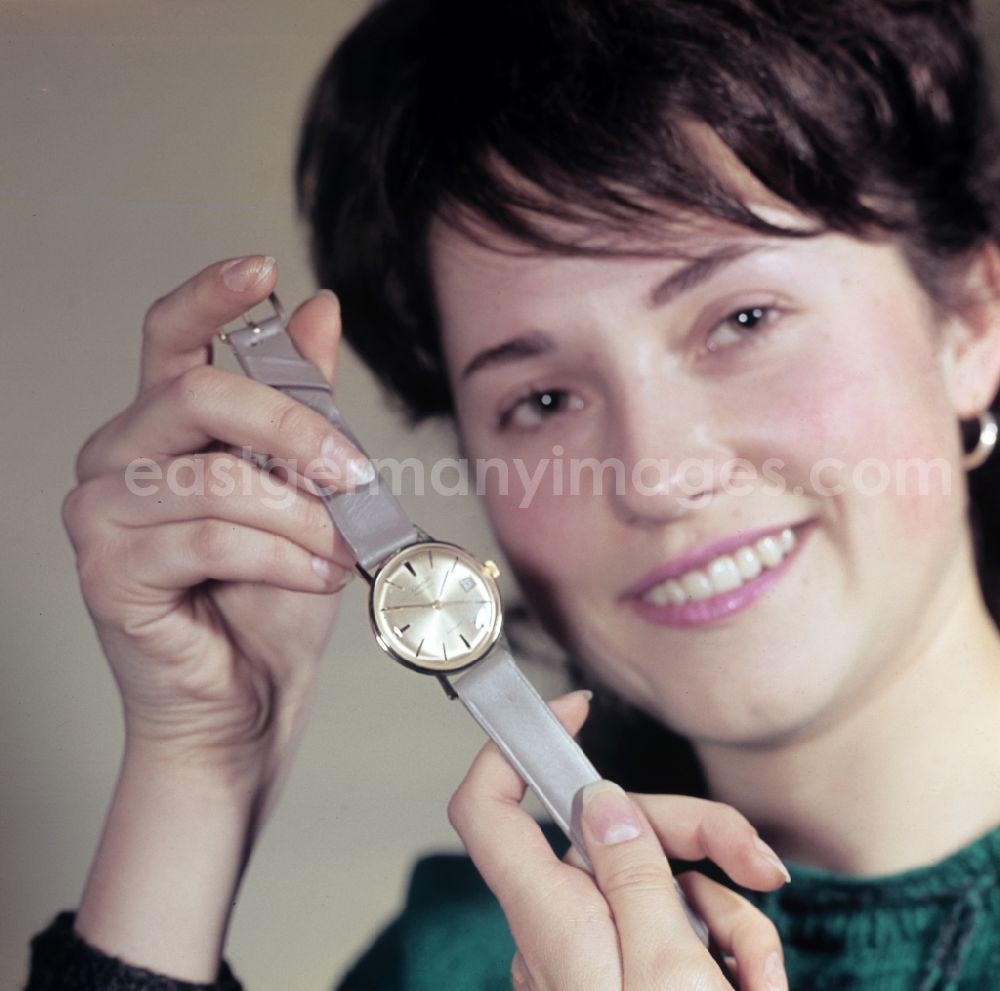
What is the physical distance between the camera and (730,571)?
66cm

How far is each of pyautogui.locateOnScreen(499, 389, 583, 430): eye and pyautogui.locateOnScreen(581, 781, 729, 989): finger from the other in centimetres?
23

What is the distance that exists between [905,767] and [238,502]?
1.41 ft

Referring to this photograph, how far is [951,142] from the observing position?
660 millimetres

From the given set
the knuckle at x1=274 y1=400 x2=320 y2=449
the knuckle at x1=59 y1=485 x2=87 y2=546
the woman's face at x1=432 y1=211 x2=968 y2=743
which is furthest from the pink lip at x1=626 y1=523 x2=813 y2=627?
the knuckle at x1=59 y1=485 x2=87 y2=546

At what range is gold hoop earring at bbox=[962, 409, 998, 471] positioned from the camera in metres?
0.67

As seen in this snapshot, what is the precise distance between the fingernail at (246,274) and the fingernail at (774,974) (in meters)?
0.45

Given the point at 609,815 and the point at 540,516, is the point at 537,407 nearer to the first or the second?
the point at 540,516

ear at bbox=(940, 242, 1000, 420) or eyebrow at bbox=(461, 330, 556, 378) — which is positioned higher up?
eyebrow at bbox=(461, 330, 556, 378)

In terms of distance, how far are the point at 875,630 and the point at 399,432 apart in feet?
1.07

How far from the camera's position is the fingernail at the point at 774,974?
1.76 feet

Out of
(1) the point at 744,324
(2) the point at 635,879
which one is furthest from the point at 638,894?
(1) the point at 744,324

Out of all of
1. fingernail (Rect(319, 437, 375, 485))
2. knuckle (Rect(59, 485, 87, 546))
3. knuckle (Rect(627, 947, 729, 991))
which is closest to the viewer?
knuckle (Rect(627, 947, 729, 991))

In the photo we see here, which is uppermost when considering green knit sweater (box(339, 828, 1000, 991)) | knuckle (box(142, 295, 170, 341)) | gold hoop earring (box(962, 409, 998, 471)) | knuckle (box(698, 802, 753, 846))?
knuckle (box(142, 295, 170, 341))

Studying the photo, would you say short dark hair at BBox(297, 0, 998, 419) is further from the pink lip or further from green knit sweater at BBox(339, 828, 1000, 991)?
green knit sweater at BBox(339, 828, 1000, 991)
